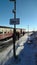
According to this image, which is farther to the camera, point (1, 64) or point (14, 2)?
point (14, 2)

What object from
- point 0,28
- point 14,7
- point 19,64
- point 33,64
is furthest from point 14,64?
point 0,28

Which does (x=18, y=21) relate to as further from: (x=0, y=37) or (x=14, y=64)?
(x=0, y=37)

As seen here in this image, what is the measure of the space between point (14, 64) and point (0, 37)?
19.1 m

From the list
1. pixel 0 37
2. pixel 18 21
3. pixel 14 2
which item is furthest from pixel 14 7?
pixel 0 37

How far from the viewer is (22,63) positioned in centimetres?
966

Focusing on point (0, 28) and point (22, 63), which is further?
point (0, 28)

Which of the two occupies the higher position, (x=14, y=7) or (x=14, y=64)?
(x=14, y=7)

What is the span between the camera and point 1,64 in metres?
9.32

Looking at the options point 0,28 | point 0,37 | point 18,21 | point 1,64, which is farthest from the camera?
point 0,28

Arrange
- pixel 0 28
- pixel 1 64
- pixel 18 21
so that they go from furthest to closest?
pixel 0 28, pixel 18 21, pixel 1 64

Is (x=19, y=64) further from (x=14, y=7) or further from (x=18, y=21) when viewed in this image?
(x=14, y=7)

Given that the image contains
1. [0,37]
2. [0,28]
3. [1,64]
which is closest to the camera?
[1,64]

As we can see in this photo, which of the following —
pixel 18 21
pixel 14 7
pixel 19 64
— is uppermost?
pixel 14 7

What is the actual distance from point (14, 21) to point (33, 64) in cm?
360
